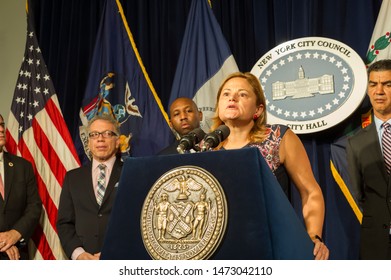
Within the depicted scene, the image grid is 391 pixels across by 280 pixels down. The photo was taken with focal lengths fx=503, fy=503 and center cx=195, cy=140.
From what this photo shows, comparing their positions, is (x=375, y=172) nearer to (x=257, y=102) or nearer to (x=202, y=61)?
(x=257, y=102)

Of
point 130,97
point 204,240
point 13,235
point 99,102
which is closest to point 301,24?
point 130,97

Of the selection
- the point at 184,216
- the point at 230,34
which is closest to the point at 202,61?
the point at 230,34

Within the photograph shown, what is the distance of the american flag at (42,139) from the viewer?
3.53m

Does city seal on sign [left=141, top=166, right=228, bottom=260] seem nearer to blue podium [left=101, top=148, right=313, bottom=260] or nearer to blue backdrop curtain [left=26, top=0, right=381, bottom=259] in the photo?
blue podium [left=101, top=148, right=313, bottom=260]

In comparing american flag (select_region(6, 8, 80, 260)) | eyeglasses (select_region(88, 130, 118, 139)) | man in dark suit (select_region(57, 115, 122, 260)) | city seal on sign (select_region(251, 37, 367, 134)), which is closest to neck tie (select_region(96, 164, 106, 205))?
man in dark suit (select_region(57, 115, 122, 260))

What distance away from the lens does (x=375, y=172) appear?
255 cm

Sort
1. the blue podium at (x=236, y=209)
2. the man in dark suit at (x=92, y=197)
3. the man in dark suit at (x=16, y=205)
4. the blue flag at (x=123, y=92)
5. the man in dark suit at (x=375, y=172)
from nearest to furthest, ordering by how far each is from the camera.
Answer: the blue podium at (x=236, y=209), the man in dark suit at (x=375, y=172), the man in dark suit at (x=92, y=197), the man in dark suit at (x=16, y=205), the blue flag at (x=123, y=92)

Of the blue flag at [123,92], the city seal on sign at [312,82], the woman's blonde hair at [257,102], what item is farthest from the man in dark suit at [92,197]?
the woman's blonde hair at [257,102]

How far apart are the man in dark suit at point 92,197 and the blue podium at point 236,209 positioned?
150 centimetres

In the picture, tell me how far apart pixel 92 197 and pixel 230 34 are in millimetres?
1694

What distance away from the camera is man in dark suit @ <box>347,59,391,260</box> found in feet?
8.06

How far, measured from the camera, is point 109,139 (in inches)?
116

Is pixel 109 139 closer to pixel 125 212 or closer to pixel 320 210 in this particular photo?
pixel 320 210

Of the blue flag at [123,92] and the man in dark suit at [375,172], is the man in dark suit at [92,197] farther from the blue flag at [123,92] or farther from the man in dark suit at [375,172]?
the man in dark suit at [375,172]
